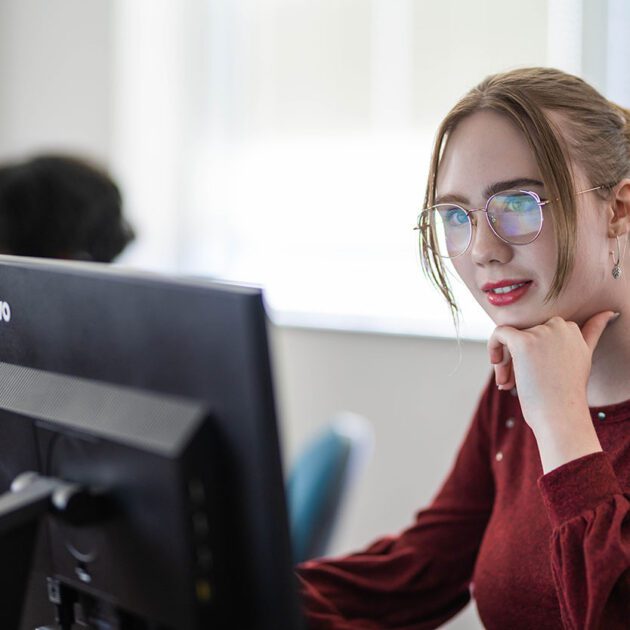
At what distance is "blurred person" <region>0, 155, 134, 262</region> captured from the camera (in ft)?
6.62

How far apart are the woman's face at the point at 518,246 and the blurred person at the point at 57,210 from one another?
3.51 feet

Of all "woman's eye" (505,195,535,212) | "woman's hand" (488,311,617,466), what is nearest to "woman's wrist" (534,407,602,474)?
"woman's hand" (488,311,617,466)

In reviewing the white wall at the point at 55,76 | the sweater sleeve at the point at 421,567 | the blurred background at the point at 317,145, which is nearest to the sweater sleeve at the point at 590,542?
the sweater sleeve at the point at 421,567

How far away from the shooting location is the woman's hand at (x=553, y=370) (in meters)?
1.06

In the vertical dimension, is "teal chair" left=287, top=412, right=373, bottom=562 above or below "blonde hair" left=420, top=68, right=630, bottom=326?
below

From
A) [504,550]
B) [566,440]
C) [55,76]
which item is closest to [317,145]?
[55,76]

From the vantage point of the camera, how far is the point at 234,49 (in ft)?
10.7

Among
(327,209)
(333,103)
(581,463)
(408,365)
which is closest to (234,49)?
(333,103)

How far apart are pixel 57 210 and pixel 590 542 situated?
1.42m

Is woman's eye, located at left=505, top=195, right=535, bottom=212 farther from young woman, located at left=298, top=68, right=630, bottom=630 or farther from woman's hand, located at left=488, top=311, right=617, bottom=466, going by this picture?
woman's hand, located at left=488, top=311, right=617, bottom=466

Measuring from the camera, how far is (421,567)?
51.9 inches

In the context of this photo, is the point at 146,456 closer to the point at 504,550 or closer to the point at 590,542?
the point at 590,542

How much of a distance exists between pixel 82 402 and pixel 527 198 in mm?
610

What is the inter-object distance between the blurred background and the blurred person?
27 cm
